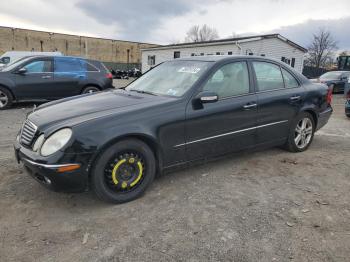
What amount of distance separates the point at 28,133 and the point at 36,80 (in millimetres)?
6074

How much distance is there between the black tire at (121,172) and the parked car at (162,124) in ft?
0.03

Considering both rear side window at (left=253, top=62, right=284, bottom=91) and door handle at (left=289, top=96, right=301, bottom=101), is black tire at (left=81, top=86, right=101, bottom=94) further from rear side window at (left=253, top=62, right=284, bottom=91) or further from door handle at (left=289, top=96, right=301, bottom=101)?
door handle at (left=289, top=96, right=301, bottom=101)

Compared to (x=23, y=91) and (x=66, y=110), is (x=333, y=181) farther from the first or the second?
(x=23, y=91)

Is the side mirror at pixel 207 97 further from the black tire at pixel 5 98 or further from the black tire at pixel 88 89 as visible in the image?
the black tire at pixel 5 98

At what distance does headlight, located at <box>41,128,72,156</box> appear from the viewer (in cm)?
280

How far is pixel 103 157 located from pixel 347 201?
2787mm

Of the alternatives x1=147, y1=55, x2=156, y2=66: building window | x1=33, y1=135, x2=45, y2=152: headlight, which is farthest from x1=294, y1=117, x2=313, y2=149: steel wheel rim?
x1=147, y1=55, x2=156, y2=66: building window

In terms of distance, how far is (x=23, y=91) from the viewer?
27.7 ft

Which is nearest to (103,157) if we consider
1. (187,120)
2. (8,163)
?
(187,120)

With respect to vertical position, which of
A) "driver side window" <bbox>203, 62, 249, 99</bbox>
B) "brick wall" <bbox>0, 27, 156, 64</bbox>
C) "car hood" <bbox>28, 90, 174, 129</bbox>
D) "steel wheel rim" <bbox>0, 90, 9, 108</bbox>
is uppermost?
"brick wall" <bbox>0, 27, 156, 64</bbox>

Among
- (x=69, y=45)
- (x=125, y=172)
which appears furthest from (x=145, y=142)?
(x=69, y=45)

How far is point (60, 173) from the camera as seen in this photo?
2764 mm

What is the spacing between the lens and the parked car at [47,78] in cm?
833

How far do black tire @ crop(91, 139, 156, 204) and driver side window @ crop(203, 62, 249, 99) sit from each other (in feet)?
3.77
